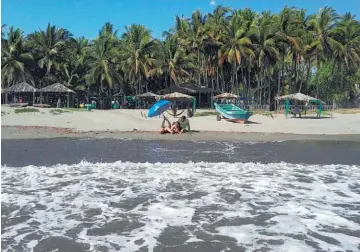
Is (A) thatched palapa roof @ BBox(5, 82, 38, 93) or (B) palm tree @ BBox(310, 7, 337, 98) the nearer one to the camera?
(A) thatched palapa roof @ BBox(5, 82, 38, 93)

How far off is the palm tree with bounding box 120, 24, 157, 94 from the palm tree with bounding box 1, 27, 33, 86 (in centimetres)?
1117

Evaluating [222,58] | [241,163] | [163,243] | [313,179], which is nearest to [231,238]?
[163,243]

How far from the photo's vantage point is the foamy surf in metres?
5.43

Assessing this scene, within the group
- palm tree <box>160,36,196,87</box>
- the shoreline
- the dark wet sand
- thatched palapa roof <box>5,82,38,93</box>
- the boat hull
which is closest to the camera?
the dark wet sand

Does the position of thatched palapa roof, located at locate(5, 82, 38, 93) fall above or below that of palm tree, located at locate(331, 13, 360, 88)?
below

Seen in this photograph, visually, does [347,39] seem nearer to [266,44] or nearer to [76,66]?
[266,44]

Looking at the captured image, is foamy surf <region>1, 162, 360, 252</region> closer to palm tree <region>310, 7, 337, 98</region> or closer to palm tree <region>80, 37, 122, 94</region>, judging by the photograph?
palm tree <region>80, 37, 122, 94</region>

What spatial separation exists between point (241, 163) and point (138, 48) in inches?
1470

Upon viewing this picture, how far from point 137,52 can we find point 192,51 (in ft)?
27.0

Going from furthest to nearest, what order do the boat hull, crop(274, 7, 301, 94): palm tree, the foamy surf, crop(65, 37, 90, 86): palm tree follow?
crop(65, 37, 90, 86): palm tree → crop(274, 7, 301, 94): palm tree → the boat hull → the foamy surf

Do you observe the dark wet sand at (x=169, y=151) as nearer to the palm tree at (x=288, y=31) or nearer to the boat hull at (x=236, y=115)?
the boat hull at (x=236, y=115)

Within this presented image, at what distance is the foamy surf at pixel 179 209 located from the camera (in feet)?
17.8

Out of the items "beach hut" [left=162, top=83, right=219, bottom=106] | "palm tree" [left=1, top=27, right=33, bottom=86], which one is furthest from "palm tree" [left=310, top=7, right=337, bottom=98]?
"palm tree" [left=1, top=27, right=33, bottom=86]

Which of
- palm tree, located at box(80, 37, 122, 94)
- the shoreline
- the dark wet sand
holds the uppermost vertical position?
palm tree, located at box(80, 37, 122, 94)
